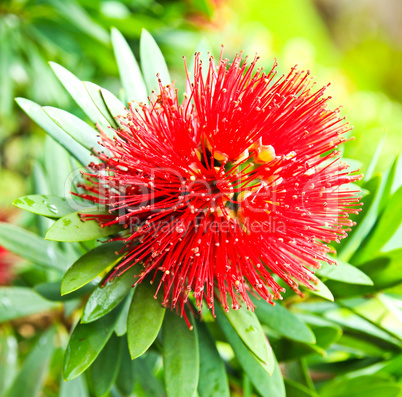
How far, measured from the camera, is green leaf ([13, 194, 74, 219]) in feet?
2.23

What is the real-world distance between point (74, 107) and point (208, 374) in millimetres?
1100

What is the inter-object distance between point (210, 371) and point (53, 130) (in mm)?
565

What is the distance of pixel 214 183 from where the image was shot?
2.57 ft

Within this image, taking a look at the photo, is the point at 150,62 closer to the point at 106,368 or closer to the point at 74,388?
the point at 106,368

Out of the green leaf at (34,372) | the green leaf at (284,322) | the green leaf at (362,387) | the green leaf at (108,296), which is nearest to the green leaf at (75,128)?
the green leaf at (108,296)

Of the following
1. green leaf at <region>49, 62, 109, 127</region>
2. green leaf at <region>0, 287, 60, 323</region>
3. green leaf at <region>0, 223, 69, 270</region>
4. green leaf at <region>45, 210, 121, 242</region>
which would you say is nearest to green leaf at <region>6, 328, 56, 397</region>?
green leaf at <region>0, 287, 60, 323</region>

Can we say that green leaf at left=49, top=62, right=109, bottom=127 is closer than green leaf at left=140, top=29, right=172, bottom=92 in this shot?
Yes

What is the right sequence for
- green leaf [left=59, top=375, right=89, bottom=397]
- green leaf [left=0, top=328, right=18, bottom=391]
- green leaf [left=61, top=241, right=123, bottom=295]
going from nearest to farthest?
green leaf [left=61, top=241, right=123, bottom=295], green leaf [left=59, top=375, right=89, bottom=397], green leaf [left=0, top=328, right=18, bottom=391]

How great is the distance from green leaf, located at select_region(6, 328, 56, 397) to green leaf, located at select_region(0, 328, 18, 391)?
15cm

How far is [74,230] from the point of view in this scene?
700 mm

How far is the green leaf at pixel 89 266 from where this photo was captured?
26.3 inches

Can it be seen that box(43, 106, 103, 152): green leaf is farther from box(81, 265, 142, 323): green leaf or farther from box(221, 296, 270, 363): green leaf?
box(221, 296, 270, 363): green leaf

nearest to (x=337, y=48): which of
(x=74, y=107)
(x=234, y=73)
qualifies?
(x=74, y=107)

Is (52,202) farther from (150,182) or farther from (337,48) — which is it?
(337,48)
